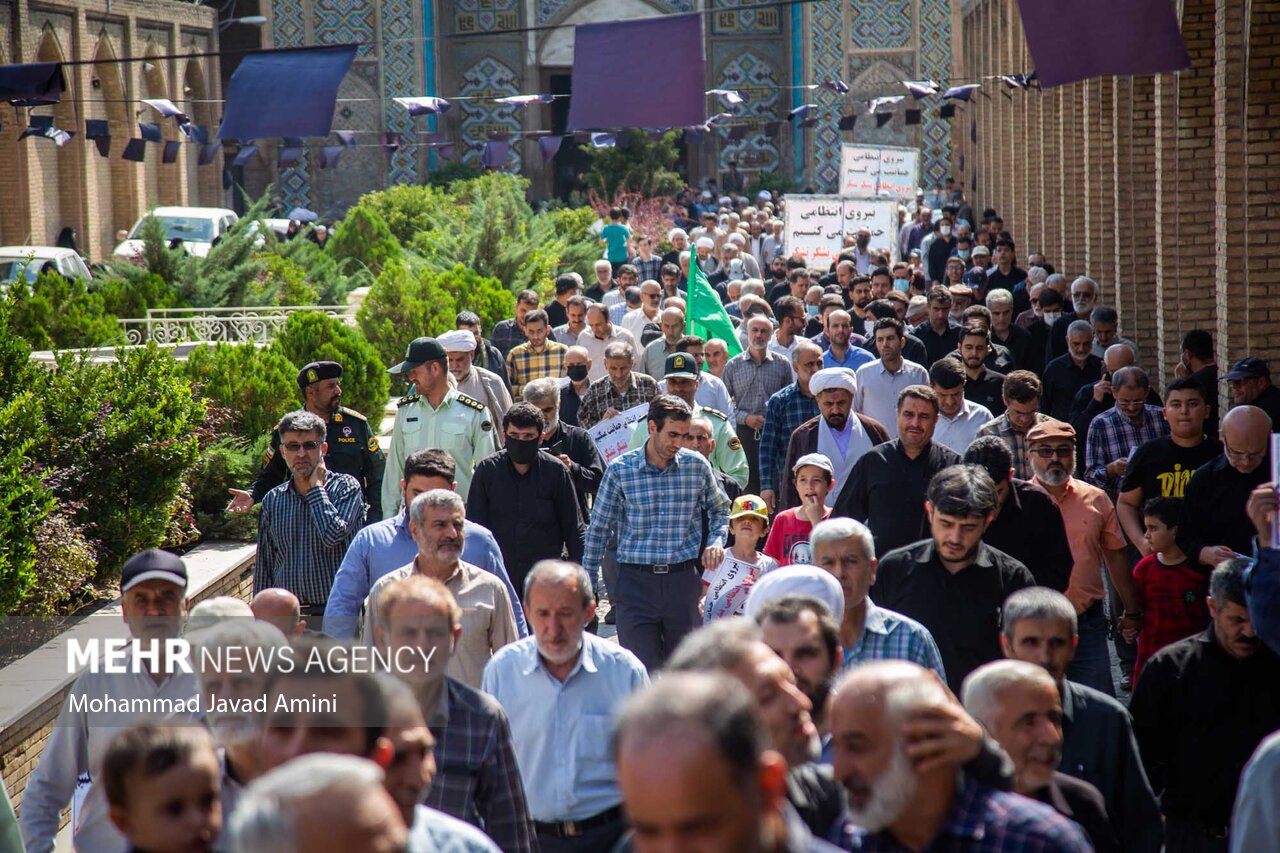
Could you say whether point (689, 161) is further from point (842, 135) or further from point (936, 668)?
point (936, 668)

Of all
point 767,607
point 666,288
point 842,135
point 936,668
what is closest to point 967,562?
point 936,668

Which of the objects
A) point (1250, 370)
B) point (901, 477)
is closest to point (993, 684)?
point (901, 477)

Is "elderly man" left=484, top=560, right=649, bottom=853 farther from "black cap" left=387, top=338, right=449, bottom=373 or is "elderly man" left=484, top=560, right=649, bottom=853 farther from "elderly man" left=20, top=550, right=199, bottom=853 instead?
"black cap" left=387, top=338, right=449, bottom=373

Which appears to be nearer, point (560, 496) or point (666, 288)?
point (560, 496)

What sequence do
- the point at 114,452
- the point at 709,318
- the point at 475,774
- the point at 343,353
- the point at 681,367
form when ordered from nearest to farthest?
the point at 475,774 < the point at 681,367 < the point at 114,452 < the point at 709,318 < the point at 343,353

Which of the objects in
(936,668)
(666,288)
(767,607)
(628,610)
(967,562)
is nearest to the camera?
(767,607)

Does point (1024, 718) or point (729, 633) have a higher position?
point (729, 633)

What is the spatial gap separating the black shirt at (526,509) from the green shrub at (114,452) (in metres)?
2.79

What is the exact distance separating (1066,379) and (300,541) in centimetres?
587

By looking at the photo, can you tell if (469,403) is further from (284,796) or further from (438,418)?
(284,796)

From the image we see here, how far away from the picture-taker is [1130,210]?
16047 mm

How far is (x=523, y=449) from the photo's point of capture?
306 inches

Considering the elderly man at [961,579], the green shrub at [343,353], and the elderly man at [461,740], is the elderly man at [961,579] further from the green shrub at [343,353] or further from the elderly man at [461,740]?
the green shrub at [343,353]

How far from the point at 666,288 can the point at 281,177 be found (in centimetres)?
2846
